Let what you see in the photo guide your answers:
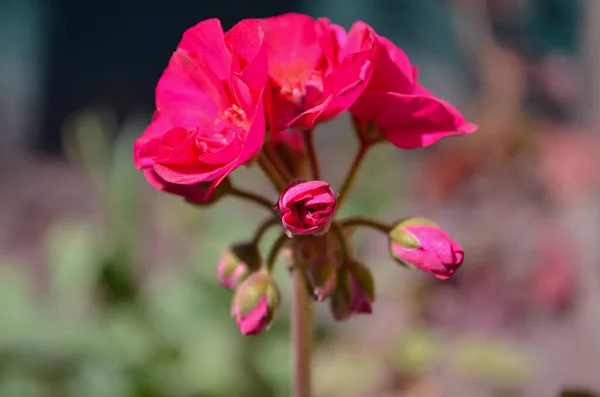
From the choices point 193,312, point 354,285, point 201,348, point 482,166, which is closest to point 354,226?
point 354,285

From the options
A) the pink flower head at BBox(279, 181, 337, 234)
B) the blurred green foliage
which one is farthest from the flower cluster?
the blurred green foliage

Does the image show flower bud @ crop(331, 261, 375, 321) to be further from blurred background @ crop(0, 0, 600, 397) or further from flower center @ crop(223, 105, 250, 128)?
blurred background @ crop(0, 0, 600, 397)

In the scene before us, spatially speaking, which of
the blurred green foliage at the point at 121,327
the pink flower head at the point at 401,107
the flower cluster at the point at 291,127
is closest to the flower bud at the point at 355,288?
the flower cluster at the point at 291,127

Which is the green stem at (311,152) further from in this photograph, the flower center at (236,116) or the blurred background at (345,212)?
the blurred background at (345,212)

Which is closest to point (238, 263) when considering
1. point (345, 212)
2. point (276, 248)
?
point (276, 248)

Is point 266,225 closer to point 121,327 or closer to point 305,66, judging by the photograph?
point 305,66

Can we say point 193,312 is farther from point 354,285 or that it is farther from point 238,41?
point 238,41
